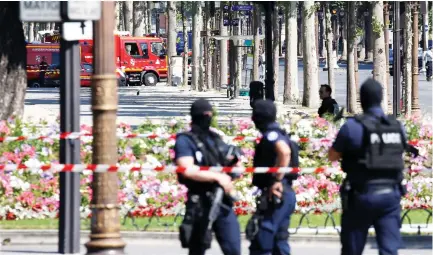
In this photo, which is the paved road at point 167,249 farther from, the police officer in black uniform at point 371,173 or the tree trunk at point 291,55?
the tree trunk at point 291,55

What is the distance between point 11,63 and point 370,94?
13.4 meters

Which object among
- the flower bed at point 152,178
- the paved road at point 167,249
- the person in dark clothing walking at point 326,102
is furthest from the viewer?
the person in dark clothing walking at point 326,102

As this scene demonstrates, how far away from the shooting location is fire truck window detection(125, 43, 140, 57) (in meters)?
70.3

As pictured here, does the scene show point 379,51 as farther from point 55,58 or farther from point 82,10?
point 55,58

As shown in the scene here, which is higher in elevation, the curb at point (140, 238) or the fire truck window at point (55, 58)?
the fire truck window at point (55, 58)

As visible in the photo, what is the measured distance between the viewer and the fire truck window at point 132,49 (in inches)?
2768

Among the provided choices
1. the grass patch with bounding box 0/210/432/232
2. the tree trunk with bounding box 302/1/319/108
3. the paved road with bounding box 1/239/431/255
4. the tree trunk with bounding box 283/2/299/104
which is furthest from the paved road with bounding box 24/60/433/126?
the paved road with bounding box 1/239/431/255

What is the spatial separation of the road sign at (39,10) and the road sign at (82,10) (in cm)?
22

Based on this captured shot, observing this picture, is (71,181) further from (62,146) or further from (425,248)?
(425,248)

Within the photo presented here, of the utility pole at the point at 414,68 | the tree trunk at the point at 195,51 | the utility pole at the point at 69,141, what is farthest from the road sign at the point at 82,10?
the tree trunk at the point at 195,51

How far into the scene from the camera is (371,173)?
9641mm

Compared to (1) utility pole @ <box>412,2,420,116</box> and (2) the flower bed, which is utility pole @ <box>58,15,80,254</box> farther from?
(1) utility pole @ <box>412,2,420,116</box>

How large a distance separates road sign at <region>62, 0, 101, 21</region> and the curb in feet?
9.48

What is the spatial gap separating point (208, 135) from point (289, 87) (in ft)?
110
